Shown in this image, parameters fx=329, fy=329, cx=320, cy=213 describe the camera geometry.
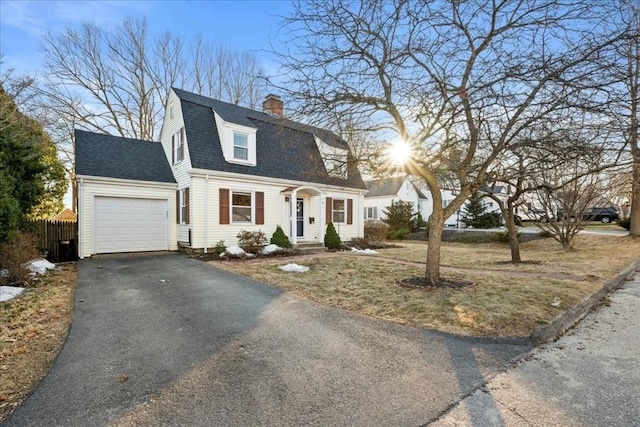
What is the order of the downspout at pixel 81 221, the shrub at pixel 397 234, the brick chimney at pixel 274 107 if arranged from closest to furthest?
the brick chimney at pixel 274 107, the downspout at pixel 81 221, the shrub at pixel 397 234

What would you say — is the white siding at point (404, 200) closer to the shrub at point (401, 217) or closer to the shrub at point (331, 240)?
the shrub at point (401, 217)

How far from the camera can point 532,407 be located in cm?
263

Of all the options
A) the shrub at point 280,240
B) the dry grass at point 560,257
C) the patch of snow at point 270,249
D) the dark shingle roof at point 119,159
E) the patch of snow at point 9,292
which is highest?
the dark shingle roof at point 119,159

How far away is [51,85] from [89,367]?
2260 cm

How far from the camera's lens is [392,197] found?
3238 centimetres

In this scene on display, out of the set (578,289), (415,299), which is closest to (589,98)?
(578,289)

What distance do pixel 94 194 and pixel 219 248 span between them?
4.78 meters

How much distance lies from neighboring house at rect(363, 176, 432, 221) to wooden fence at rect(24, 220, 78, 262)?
24.3m

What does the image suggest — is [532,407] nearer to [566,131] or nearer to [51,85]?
[566,131]

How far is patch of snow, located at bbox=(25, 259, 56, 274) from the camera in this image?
7.97m

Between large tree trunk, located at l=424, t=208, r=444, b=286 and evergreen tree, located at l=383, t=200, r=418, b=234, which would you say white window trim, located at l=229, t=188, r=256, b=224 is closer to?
large tree trunk, located at l=424, t=208, r=444, b=286

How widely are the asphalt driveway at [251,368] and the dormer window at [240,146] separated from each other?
9.06 meters

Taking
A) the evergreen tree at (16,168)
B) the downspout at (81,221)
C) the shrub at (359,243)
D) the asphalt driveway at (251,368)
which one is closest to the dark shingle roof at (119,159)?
the downspout at (81,221)

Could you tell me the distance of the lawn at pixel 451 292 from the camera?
468cm
